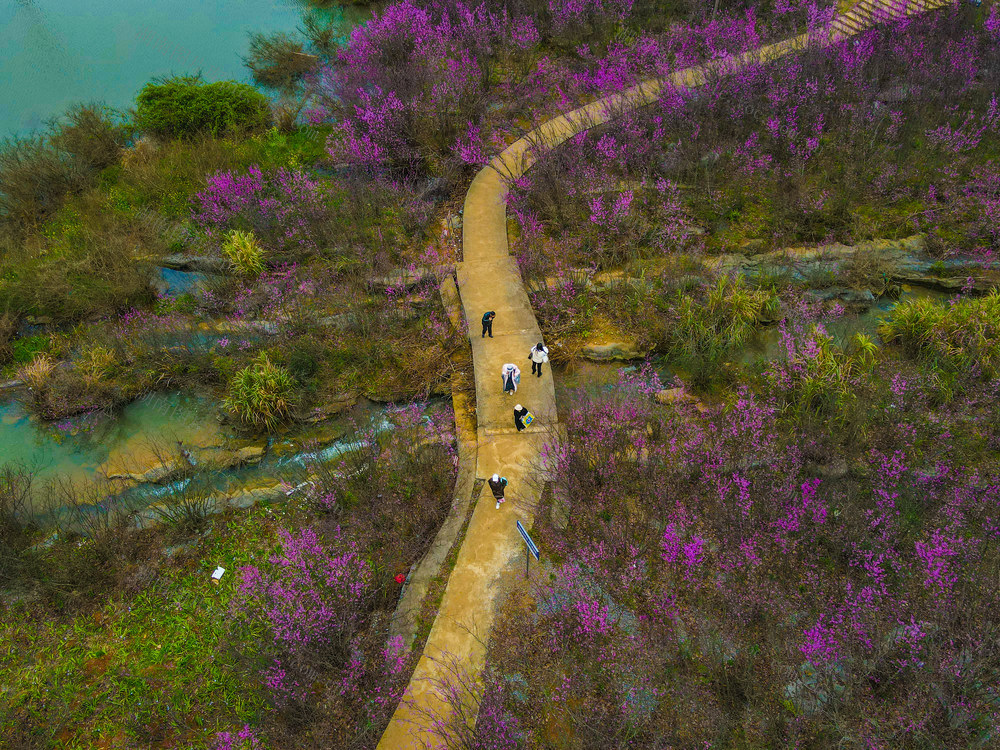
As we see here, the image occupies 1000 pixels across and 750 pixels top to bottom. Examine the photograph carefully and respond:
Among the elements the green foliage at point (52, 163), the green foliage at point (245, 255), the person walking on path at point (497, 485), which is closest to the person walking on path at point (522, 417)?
the person walking on path at point (497, 485)

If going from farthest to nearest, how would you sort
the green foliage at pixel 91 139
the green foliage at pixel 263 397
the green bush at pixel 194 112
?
the green bush at pixel 194 112
the green foliage at pixel 91 139
the green foliage at pixel 263 397

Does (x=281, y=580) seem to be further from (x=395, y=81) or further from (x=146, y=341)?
(x=395, y=81)

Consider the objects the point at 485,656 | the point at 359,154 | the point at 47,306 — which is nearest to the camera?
the point at 485,656

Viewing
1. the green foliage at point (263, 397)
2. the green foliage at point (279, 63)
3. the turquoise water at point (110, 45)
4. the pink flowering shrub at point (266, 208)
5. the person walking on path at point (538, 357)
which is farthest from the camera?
the green foliage at point (279, 63)

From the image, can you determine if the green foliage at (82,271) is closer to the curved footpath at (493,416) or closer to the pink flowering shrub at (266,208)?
the pink flowering shrub at (266,208)

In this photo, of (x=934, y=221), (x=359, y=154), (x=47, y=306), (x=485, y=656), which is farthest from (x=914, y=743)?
(x=47, y=306)
